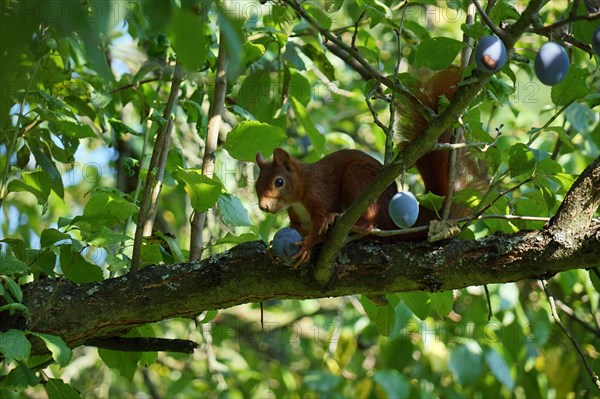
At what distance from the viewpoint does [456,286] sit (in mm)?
1800

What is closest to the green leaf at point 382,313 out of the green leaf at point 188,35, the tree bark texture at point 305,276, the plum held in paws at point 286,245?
the tree bark texture at point 305,276

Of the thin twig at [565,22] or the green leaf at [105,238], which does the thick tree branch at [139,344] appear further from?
the thin twig at [565,22]

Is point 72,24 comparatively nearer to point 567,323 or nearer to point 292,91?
point 292,91

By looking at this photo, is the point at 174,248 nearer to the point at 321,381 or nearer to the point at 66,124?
the point at 66,124

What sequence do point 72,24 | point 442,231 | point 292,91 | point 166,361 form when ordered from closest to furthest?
point 72,24 < point 442,231 < point 292,91 < point 166,361

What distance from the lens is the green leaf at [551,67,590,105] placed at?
186cm

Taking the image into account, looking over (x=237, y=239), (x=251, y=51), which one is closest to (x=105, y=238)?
(x=237, y=239)

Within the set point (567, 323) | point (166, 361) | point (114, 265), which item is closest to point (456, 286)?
point (114, 265)

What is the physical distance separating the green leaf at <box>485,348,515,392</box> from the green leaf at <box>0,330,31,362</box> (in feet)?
6.95

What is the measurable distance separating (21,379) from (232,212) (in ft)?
2.20

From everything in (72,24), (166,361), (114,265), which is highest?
(166,361)

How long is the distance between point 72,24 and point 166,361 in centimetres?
437

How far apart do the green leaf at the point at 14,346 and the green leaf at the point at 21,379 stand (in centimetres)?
12

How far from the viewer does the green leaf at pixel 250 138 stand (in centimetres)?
205
